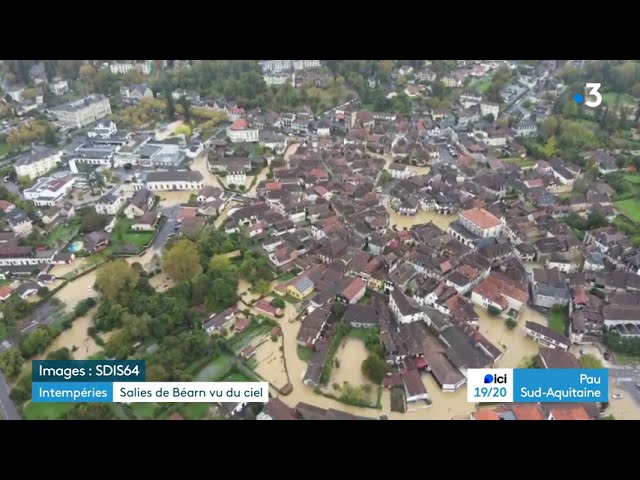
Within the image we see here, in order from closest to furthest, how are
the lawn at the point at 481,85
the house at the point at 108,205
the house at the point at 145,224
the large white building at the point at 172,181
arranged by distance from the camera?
the house at the point at 145,224
the house at the point at 108,205
the large white building at the point at 172,181
the lawn at the point at 481,85

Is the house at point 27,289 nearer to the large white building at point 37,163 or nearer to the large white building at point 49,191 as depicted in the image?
the large white building at point 49,191

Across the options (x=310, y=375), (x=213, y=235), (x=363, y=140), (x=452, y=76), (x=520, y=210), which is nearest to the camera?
(x=310, y=375)

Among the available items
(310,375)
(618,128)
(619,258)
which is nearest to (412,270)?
(310,375)

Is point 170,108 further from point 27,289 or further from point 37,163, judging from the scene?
point 27,289

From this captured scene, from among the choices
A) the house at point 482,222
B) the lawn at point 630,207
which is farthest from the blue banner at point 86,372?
the lawn at point 630,207

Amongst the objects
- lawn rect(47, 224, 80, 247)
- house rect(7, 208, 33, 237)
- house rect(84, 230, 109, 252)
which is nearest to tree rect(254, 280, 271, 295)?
house rect(84, 230, 109, 252)

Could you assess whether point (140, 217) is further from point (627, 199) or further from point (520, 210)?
point (627, 199)
